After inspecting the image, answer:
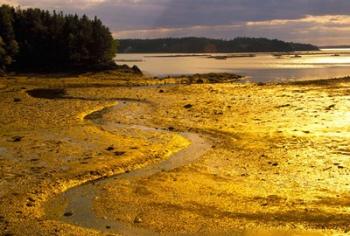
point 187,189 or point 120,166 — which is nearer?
point 187,189

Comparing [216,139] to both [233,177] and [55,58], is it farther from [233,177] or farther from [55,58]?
[55,58]

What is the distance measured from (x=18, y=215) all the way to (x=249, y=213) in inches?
219

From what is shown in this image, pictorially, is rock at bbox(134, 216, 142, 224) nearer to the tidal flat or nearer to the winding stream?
the tidal flat

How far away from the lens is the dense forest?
3204 inches

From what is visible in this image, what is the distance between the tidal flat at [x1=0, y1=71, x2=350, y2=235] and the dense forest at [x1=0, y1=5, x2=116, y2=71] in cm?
4890

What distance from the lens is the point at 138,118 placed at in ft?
102

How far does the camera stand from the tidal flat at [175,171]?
1264 centimetres

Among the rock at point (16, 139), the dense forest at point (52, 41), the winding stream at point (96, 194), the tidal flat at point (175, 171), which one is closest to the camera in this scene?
the winding stream at point (96, 194)

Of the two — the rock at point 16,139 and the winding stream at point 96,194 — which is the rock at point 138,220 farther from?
the rock at point 16,139

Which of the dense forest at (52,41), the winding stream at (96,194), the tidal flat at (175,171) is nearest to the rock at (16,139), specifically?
the tidal flat at (175,171)

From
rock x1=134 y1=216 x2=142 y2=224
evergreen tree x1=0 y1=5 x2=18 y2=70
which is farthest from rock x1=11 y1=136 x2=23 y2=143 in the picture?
evergreen tree x1=0 y1=5 x2=18 y2=70

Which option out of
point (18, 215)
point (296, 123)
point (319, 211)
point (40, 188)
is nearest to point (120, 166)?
point (40, 188)

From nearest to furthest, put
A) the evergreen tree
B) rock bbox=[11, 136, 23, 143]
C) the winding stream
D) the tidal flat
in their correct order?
the winding stream → the tidal flat → rock bbox=[11, 136, 23, 143] → the evergreen tree

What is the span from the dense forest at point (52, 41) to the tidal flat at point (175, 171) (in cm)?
4890
